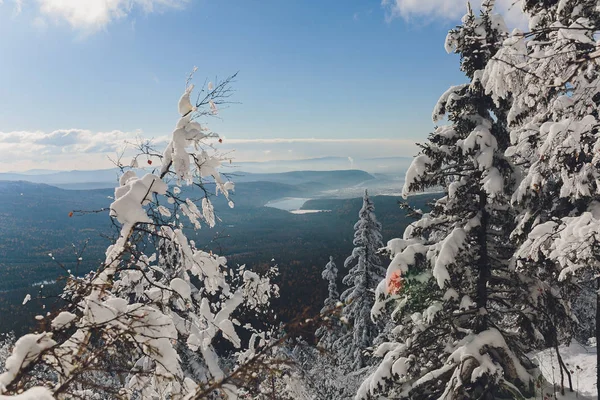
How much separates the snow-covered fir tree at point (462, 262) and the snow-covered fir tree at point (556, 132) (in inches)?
21.6

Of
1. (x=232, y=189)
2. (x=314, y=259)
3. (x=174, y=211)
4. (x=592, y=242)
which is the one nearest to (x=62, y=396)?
(x=174, y=211)

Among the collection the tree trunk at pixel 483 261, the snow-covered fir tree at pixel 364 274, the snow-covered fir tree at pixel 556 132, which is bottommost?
the snow-covered fir tree at pixel 364 274

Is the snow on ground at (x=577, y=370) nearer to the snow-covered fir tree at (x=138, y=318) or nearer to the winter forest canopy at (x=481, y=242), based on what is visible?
the winter forest canopy at (x=481, y=242)

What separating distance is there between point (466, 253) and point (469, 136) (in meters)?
2.21

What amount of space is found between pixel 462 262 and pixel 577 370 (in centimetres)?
640

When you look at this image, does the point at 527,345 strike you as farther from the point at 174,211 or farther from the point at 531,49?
the point at 174,211

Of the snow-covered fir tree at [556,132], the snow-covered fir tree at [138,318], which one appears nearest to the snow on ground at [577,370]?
the snow-covered fir tree at [556,132]

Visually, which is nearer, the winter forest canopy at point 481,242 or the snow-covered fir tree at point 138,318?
the snow-covered fir tree at point 138,318

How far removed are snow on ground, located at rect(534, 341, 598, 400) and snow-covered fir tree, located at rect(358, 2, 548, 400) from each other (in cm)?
213

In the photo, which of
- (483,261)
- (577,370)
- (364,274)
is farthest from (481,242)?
(364,274)

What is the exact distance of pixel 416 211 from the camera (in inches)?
329

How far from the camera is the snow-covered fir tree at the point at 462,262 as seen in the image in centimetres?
683

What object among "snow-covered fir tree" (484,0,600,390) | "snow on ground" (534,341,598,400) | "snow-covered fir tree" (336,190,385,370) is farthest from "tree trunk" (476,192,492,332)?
"snow-covered fir tree" (336,190,385,370)

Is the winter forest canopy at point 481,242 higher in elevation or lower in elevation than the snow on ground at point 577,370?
higher
